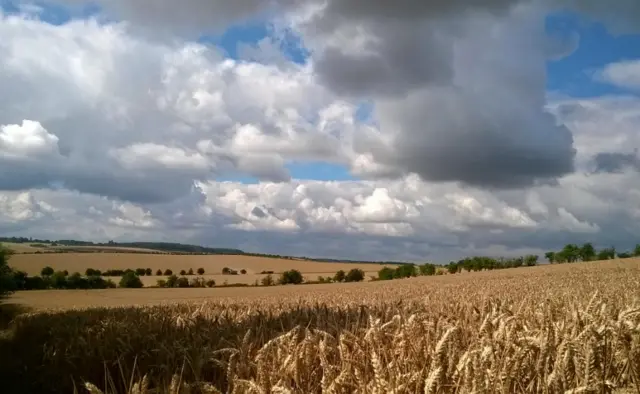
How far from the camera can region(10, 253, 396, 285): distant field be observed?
7806 cm

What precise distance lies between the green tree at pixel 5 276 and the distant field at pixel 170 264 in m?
43.6

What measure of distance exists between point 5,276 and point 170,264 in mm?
64250

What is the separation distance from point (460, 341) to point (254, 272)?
280ft

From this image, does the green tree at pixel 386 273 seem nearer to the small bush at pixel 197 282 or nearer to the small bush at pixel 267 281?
the small bush at pixel 267 281

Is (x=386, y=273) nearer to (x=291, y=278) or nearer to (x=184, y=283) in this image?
(x=291, y=278)

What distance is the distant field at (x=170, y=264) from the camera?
256ft

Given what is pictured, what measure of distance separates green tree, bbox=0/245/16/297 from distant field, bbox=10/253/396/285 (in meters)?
43.6

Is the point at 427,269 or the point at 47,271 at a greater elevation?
the point at 427,269

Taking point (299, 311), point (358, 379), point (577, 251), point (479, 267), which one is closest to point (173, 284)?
point (479, 267)

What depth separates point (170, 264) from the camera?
9044 cm

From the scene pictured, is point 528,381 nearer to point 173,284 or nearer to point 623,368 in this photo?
point 623,368

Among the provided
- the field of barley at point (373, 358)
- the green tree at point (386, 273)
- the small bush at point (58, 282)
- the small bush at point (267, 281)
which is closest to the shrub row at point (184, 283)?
the small bush at point (267, 281)

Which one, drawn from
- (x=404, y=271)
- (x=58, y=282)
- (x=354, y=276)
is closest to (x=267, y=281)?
(x=354, y=276)

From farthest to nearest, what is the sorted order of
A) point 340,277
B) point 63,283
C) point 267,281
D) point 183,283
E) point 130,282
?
point 340,277, point 267,281, point 183,283, point 130,282, point 63,283
